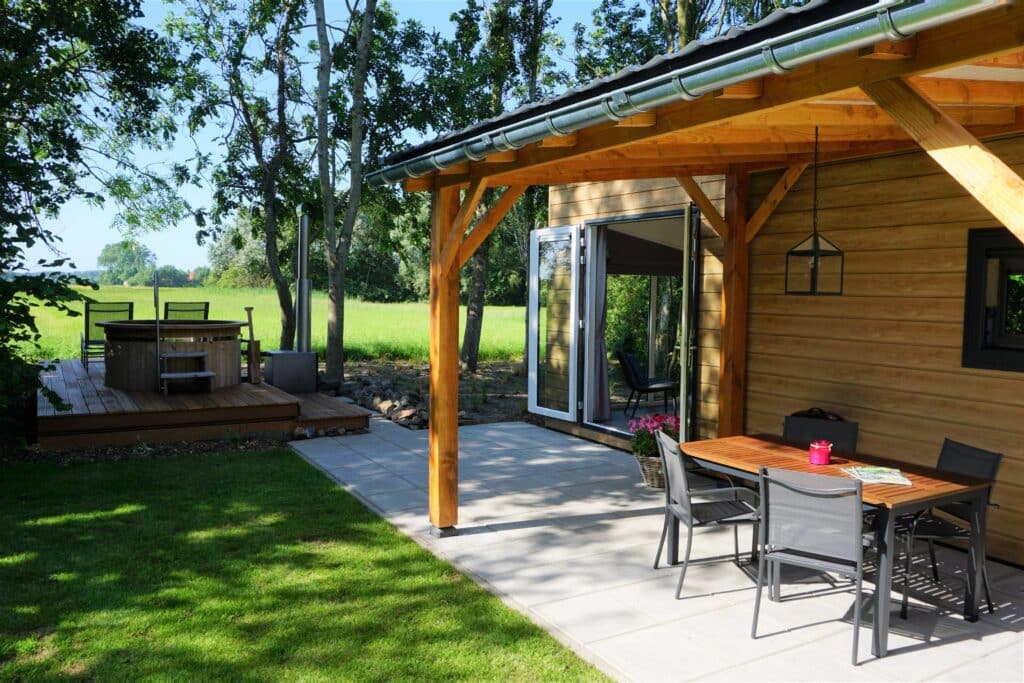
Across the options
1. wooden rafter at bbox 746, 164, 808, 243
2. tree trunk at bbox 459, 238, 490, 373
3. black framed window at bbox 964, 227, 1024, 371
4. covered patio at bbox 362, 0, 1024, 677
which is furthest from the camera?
tree trunk at bbox 459, 238, 490, 373

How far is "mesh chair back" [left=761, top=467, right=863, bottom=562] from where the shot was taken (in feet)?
10.3

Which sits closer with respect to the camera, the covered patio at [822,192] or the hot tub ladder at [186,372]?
the covered patio at [822,192]

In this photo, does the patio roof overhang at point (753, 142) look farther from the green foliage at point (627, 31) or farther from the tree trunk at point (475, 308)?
the green foliage at point (627, 31)

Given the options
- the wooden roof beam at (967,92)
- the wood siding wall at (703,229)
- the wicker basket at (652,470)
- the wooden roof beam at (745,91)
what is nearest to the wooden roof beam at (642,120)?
the wooden roof beam at (745,91)

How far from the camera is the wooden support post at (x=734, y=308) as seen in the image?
6000 millimetres

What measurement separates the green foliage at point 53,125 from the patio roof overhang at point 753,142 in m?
2.89

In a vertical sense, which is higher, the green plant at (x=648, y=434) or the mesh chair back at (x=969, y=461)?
the mesh chair back at (x=969, y=461)

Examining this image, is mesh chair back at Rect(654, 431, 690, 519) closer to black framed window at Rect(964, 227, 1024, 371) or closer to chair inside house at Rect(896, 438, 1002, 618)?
chair inside house at Rect(896, 438, 1002, 618)

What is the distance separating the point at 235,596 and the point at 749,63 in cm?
327

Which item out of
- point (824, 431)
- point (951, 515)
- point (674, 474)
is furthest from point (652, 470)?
point (951, 515)

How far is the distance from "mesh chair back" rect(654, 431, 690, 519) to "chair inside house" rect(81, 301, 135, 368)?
28.9ft

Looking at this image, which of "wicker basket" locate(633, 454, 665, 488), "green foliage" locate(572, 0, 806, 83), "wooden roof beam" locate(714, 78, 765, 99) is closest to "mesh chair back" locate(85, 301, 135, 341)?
"wicker basket" locate(633, 454, 665, 488)

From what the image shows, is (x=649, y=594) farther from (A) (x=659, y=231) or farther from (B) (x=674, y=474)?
(A) (x=659, y=231)

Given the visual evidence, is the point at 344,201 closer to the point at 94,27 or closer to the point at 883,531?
the point at 94,27
